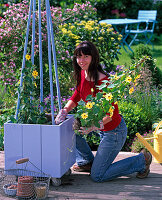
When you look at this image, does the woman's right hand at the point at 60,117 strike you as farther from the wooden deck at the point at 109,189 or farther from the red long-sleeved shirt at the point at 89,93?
the wooden deck at the point at 109,189

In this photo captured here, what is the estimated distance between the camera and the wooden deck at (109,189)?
2750 mm

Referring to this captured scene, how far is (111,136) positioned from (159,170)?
2.06 ft

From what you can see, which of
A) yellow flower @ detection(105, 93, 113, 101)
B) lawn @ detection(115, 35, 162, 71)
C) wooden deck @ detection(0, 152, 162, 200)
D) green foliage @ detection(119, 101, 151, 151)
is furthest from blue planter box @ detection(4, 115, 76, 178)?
lawn @ detection(115, 35, 162, 71)

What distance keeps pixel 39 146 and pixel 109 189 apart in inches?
23.5

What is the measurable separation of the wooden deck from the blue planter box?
135 millimetres

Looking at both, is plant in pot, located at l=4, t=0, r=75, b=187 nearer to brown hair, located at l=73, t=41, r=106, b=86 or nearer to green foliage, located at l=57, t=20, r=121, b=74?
brown hair, located at l=73, t=41, r=106, b=86

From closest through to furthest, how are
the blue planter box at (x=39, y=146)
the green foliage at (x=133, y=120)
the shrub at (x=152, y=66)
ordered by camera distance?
the blue planter box at (x=39, y=146), the green foliage at (x=133, y=120), the shrub at (x=152, y=66)

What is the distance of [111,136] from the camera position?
2947mm

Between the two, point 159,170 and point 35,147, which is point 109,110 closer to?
point 35,147

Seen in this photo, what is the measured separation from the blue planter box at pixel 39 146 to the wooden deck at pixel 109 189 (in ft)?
0.44

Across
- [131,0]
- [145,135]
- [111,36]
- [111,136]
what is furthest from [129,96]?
[131,0]

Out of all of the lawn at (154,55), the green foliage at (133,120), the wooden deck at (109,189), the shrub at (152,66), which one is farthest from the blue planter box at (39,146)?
the lawn at (154,55)

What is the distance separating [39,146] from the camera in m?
2.83

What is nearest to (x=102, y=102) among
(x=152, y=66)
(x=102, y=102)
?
(x=102, y=102)
